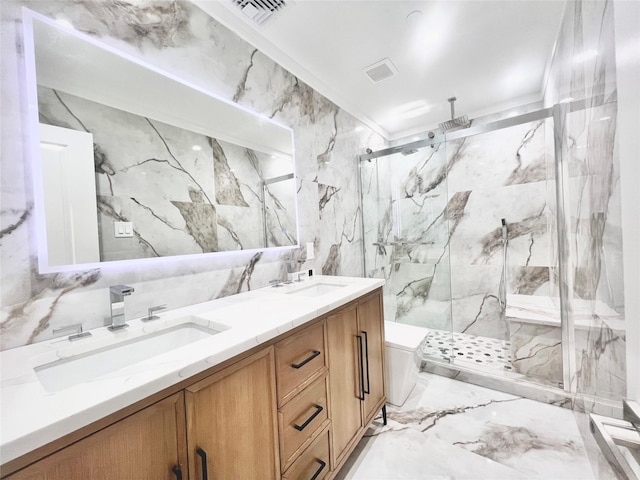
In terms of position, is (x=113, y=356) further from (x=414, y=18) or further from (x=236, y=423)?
(x=414, y=18)

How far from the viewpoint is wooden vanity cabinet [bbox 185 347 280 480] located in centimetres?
65

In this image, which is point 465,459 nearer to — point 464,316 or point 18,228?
point 464,316

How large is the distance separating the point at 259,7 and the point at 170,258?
1420 millimetres

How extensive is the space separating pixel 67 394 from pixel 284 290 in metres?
1.03

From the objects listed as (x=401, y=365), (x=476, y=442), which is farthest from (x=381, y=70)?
(x=476, y=442)

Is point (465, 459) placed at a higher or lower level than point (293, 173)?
lower

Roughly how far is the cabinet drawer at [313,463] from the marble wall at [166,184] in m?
0.97

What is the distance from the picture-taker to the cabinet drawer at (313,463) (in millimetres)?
945

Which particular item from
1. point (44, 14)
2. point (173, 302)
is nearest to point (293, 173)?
point (173, 302)

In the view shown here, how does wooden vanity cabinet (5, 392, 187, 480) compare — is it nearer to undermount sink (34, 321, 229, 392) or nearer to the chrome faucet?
undermount sink (34, 321, 229, 392)

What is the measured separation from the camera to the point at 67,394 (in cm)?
52

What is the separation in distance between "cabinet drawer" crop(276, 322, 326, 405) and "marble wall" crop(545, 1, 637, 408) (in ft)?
3.02

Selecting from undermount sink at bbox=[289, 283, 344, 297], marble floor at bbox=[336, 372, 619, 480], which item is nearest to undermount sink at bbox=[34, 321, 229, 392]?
undermount sink at bbox=[289, 283, 344, 297]

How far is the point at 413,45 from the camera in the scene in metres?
1.78
